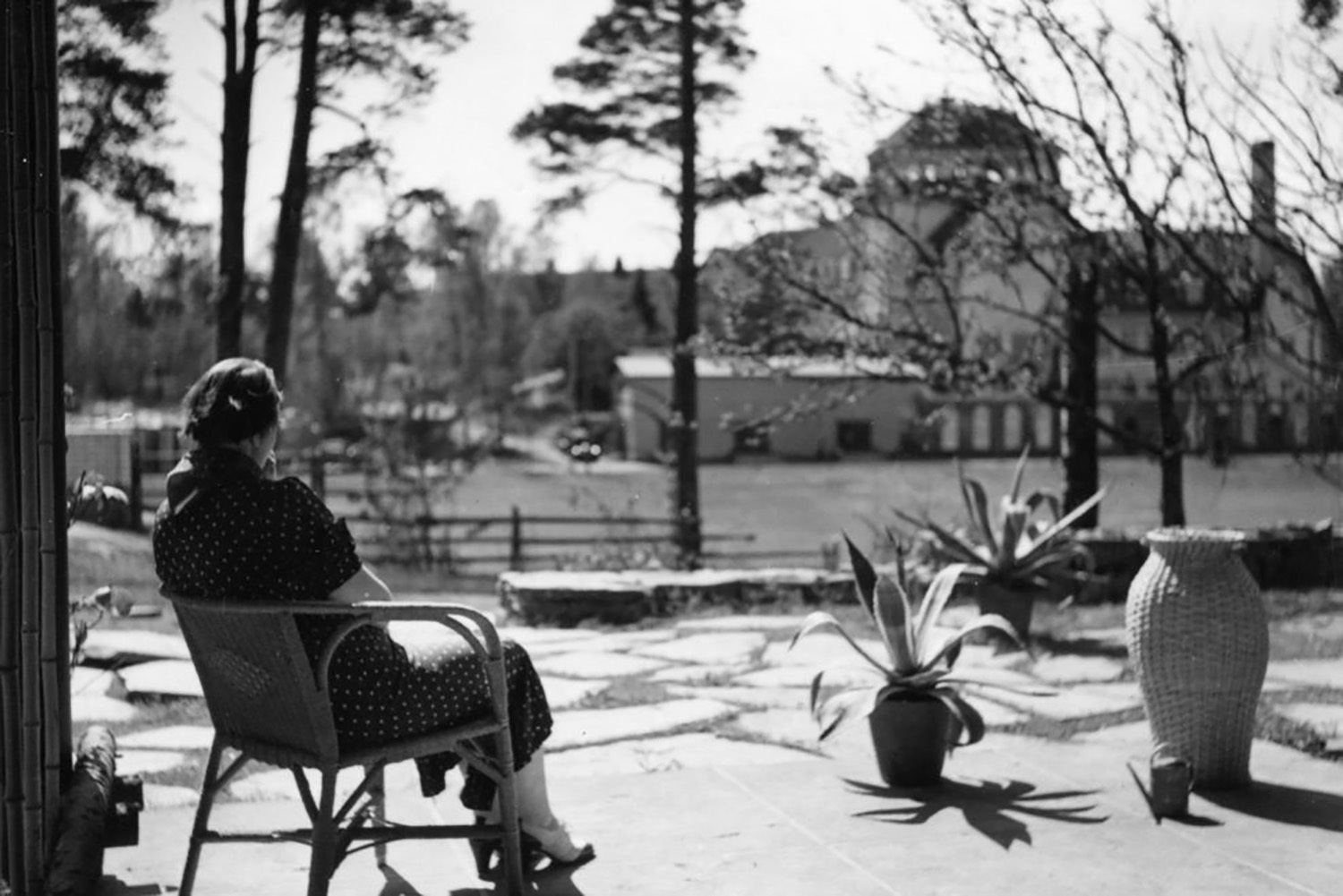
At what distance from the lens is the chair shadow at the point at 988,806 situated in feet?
11.2

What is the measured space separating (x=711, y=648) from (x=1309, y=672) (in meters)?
2.26

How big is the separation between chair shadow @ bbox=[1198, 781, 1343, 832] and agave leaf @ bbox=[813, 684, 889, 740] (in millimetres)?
831

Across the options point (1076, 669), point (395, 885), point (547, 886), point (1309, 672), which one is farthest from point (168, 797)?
point (1309, 672)

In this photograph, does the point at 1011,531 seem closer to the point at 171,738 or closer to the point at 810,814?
the point at 810,814

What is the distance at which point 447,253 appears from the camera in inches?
418

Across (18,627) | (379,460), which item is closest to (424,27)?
(18,627)

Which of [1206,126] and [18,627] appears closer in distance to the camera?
[18,627]

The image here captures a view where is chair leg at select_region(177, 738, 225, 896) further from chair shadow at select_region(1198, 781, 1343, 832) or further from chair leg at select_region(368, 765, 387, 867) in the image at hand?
→ chair shadow at select_region(1198, 781, 1343, 832)

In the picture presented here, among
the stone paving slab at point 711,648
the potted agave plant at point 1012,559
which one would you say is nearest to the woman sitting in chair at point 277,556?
the stone paving slab at point 711,648

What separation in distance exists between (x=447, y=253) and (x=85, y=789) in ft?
26.0

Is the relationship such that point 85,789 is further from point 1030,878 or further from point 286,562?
point 1030,878

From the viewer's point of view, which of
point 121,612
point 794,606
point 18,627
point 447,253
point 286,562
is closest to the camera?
point 286,562

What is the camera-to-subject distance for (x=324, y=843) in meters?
2.56

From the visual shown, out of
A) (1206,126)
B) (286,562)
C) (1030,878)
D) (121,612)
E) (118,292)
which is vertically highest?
(1206,126)
